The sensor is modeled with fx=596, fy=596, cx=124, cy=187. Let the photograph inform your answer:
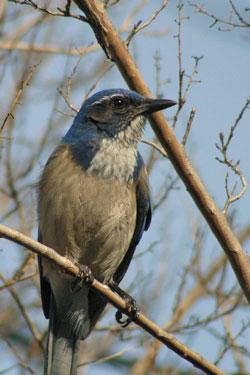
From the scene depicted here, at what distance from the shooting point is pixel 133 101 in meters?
6.39

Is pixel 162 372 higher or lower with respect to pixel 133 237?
lower

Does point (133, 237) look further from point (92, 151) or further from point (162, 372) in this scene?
point (162, 372)

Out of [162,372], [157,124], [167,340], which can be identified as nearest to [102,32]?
[157,124]

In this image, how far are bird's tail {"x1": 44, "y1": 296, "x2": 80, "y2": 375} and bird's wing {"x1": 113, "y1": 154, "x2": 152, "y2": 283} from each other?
82 cm

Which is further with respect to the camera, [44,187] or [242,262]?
[44,187]

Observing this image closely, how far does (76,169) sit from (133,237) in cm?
110

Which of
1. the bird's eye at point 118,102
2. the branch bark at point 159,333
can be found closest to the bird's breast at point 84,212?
the bird's eye at point 118,102

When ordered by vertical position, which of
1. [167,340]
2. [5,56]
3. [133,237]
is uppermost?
[5,56]

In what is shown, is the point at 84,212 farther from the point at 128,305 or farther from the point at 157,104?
the point at 157,104

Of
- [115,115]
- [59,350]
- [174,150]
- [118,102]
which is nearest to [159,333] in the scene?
[174,150]

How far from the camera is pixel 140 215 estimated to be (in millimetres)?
6422

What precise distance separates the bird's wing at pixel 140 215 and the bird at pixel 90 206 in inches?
0.4

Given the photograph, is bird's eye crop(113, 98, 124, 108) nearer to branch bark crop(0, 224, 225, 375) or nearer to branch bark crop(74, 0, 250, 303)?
branch bark crop(74, 0, 250, 303)

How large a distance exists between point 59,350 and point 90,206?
155 centimetres
